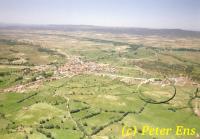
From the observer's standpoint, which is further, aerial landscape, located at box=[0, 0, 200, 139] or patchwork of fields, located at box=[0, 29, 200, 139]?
patchwork of fields, located at box=[0, 29, 200, 139]

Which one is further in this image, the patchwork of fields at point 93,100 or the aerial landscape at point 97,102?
the patchwork of fields at point 93,100

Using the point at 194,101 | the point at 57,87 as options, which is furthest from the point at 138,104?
the point at 57,87

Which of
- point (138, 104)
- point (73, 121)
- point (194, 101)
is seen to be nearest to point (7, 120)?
point (73, 121)

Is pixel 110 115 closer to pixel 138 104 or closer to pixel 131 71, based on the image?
pixel 138 104

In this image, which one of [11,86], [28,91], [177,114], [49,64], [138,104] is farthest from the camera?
[49,64]

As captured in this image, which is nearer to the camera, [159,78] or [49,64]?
[159,78]

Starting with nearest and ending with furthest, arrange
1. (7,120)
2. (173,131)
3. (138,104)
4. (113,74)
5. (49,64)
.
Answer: (173,131), (7,120), (138,104), (113,74), (49,64)

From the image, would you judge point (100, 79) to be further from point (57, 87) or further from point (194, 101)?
point (194, 101)

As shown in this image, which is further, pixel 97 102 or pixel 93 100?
pixel 93 100

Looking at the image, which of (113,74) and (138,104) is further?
(113,74)
